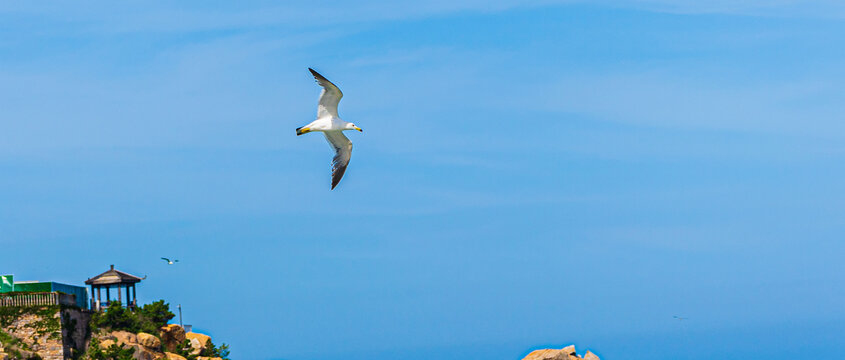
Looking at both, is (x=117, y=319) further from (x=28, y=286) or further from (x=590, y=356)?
(x=590, y=356)

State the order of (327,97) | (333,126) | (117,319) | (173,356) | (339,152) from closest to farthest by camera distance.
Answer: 1. (327,97)
2. (333,126)
3. (339,152)
4. (117,319)
5. (173,356)

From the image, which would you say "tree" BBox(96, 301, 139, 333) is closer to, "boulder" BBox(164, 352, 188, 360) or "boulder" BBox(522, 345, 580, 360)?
"boulder" BBox(164, 352, 188, 360)

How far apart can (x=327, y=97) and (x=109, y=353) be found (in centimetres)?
2255

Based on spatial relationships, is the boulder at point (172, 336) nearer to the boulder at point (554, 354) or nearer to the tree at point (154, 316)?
the tree at point (154, 316)

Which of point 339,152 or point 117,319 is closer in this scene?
point 339,152

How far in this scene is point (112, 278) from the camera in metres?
64.2

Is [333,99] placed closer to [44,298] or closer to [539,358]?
[44,298]

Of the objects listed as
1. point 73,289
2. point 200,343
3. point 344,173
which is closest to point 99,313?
point 73,289

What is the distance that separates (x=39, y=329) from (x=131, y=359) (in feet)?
14.7

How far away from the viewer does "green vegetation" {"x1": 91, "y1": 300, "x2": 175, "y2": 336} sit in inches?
2392

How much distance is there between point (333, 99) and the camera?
42.4 metres

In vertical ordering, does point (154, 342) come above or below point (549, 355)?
above

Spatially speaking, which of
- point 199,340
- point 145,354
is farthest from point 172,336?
point 145,354

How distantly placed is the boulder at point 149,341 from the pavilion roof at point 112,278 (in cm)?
443
